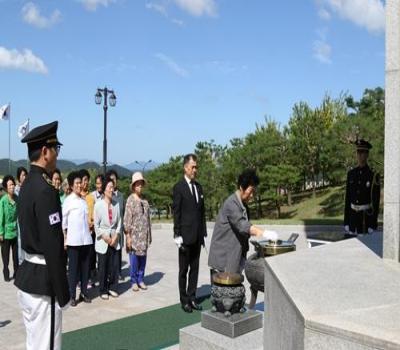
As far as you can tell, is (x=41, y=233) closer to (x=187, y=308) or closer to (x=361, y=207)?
(x=187, y=308)

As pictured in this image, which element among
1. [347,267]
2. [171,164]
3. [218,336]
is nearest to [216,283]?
[218,336]

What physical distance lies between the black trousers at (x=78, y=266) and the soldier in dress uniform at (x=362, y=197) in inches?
149

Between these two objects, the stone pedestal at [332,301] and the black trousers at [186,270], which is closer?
the stone pedestal at [332,301]

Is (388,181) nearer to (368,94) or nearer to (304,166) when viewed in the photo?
(368,94)

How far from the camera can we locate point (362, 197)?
20.8 ft

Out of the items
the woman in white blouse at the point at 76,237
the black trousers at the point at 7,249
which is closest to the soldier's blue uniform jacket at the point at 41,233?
the woman in white blouse at the point at 76,237

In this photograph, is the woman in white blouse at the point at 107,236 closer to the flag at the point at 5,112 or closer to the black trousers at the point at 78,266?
the black trousers at the point at 78,266

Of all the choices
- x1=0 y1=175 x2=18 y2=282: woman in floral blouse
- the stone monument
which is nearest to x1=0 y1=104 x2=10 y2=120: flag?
x1=0 y1=175 x2=18 y2=282: woman in floral blouse

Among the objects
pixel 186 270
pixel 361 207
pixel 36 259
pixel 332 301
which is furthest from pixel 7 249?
pixel 332 301

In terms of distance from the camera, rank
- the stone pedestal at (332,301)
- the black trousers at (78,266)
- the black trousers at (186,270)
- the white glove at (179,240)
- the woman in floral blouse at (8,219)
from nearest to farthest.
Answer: the stone pedestal at (332,301)
the white glove at (179,240)
the black trousers at (186,270)
the black trousers at (78,266)
the woman in floral blouse at (8,219)

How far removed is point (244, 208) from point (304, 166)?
29307 mm

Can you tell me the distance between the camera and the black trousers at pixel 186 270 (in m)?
6.11

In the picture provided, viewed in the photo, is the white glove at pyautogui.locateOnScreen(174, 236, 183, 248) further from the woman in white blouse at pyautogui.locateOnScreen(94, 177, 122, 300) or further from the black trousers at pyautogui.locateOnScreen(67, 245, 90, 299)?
the black trousers at pyautogui.locateOnScreen(67, 245, 90, 299)

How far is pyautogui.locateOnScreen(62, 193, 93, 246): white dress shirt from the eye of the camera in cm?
658
